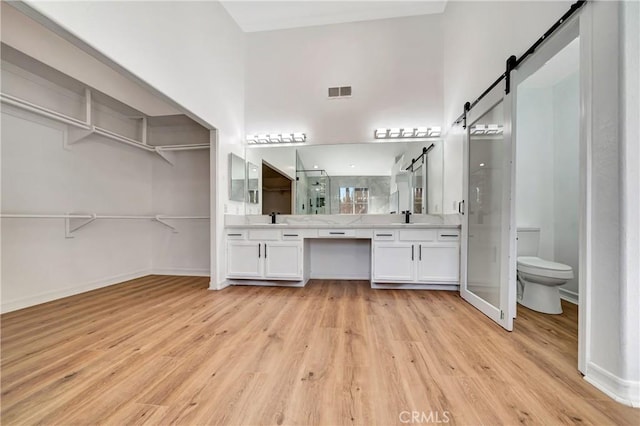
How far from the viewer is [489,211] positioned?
7.19 feet

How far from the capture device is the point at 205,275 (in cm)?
375

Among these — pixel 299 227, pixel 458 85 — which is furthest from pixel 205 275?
pixel 458 85

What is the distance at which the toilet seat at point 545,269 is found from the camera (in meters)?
2.12

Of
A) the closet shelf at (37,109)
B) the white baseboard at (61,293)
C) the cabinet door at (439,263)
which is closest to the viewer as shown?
the closet shelf at (37,109)

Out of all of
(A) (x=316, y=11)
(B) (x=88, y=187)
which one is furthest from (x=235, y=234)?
(A) (x=316, y=11)

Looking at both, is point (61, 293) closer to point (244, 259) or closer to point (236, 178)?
point (244, 259)

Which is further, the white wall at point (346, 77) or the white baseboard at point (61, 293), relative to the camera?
the white wall at point (346, 77)

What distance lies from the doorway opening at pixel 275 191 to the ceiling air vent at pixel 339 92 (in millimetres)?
1393

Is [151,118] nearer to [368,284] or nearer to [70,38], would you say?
[70,38]

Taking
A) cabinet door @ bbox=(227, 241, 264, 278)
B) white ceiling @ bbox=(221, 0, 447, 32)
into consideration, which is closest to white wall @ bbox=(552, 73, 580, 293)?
white ceiling @ bbox=(221, 0, 447, 32)

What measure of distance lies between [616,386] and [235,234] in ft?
10.9

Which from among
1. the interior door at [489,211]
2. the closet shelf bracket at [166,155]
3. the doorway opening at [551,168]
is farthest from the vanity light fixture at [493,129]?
the closet shelf bracket at [166,155]

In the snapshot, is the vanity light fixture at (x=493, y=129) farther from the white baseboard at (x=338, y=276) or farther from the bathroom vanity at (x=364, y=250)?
the white baseboard at (x=338, y=276)

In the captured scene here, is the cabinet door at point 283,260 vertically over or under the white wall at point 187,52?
under
